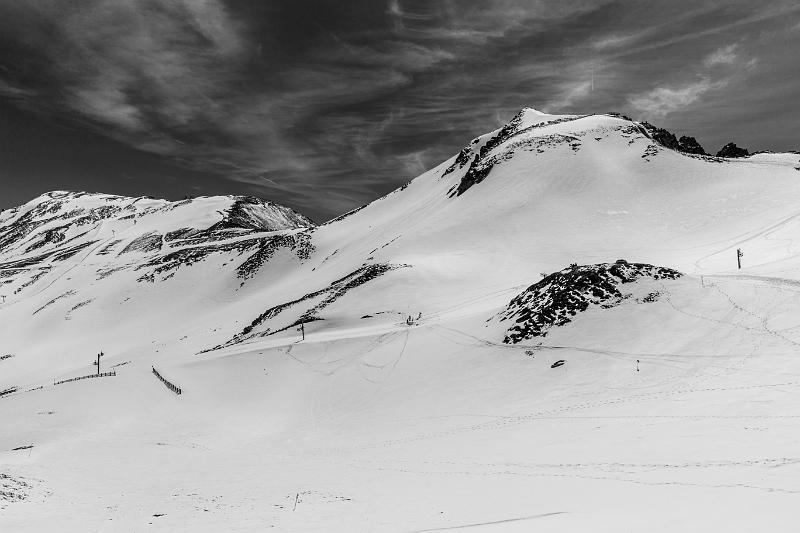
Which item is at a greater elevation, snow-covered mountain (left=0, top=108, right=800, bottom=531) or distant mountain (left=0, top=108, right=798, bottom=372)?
distant mountain (left=0, top=108, right=798, bottom=372)

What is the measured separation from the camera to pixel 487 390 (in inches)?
965

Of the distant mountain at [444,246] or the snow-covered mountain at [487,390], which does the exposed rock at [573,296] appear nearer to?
the snow-covered mountain at [487,390]

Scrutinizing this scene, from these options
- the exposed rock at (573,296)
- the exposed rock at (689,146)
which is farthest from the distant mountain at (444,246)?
the exposed rock at (573,296)

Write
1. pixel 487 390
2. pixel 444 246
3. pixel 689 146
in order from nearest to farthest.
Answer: pixel 487 390, pixel 444 246, pixel 689 146

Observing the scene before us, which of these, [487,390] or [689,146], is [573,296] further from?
[689,146]

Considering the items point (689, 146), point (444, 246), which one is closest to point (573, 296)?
point (444, 246)

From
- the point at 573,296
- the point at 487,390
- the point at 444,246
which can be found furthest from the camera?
the point at 444,246

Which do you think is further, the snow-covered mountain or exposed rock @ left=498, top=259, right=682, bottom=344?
exposed rock @ left=498, top=259, right=682, bottom=344

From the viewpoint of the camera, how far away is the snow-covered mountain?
42.7 ft

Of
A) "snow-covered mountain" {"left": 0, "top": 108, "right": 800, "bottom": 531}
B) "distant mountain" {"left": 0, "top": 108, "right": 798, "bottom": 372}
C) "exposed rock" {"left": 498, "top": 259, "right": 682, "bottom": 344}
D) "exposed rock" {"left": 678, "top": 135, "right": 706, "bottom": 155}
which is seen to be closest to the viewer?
"snow-covered mountain" {"left": 0, "top": 108, "right": 800, "bottom": 531}

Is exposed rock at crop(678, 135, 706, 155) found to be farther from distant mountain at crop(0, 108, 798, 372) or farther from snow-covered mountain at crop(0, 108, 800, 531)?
snow-covered mountain at crop(0, 108, 800, 531)

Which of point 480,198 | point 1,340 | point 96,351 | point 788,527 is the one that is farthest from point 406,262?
point 1,340

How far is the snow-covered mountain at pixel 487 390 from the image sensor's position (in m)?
13.0

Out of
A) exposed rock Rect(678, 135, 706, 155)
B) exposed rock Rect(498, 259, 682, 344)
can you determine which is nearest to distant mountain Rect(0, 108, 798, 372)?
exposed rock Rect(678, 135, 706, 155)
